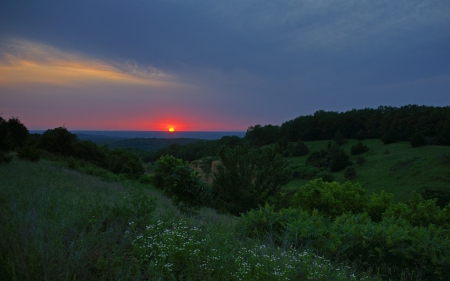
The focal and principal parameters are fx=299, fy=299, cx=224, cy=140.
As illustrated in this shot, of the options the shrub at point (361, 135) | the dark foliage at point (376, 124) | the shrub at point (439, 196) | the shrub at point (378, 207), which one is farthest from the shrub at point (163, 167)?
the shrub at point (361, 135)

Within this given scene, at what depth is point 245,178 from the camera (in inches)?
642

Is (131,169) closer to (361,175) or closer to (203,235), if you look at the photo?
(203,235)

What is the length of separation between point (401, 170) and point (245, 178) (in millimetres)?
29026

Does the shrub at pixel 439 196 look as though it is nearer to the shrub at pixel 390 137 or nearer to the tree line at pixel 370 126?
the tree line at pixel 370 126

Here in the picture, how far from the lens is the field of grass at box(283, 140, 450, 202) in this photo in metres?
30.8

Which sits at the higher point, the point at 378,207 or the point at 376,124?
the point at 376,124

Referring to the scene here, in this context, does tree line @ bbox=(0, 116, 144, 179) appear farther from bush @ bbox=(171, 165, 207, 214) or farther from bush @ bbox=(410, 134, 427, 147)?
bush @ bbox=(410, 134, 427, 147)

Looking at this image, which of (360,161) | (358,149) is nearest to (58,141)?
(360,161)

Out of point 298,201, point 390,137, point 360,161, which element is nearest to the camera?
point 298,201

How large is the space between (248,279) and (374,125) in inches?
2882

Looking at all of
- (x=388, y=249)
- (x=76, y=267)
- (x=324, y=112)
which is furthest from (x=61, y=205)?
(x=324, y=112)

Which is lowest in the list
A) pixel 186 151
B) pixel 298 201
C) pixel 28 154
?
pixel 186 151

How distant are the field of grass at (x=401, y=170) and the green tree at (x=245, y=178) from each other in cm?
1130

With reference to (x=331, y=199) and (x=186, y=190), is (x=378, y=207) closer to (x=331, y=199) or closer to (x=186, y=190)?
(x=331, y=199)
